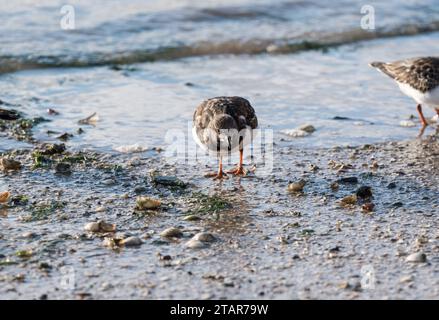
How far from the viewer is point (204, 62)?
9633mm

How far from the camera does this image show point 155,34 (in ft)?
34.7

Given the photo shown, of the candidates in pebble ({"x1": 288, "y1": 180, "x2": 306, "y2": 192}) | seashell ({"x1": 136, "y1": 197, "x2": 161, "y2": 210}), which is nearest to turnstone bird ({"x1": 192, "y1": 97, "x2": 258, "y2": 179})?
pebble ({"x1": 288, "y1": 180, "x2": 306, "y2": 192})

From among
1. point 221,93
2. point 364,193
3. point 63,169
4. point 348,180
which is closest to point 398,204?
point 364,193

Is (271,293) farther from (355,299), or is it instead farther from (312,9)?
(312,9)

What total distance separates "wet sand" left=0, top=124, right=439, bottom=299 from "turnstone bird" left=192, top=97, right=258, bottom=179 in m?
0.28

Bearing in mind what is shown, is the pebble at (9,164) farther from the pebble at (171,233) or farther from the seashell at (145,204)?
the pebble at (171,233)

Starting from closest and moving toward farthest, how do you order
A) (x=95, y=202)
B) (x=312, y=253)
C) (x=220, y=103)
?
(x=312, y=253) < (x=95, y=202) < (x=220, y=103)

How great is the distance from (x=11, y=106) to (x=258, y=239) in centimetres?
369

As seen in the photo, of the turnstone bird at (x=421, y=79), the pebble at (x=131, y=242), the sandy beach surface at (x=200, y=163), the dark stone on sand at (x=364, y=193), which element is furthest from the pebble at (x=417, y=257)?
the turnstone bird at (x=421, y=79)

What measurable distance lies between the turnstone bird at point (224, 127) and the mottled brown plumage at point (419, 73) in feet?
6.78

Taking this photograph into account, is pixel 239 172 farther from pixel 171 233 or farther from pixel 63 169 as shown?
pixel 171 233

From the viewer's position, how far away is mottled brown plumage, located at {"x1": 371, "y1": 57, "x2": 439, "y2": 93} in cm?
724

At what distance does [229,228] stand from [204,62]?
5.00m
